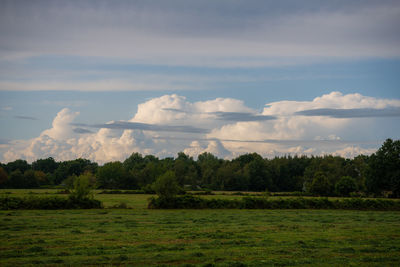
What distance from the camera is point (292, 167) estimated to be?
13350 cm

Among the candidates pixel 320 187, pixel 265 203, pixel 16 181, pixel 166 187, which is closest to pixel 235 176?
pixel 320 187

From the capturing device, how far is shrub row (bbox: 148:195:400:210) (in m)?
49.0

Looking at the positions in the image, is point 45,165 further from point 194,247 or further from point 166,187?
point 194,247

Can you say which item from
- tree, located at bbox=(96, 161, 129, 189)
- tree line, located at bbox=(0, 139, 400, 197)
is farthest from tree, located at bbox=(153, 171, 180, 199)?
tree, located at bbox=(96, 161, 129, 189)

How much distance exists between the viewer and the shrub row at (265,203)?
49.0 metres

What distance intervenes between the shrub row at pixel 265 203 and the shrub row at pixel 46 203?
26.5ft

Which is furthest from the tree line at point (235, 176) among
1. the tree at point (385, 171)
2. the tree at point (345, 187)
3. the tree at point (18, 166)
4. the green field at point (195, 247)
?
the green field at point (195, 247)

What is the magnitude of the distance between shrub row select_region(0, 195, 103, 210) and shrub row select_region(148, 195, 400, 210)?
318 inches

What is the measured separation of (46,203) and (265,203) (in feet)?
94.3

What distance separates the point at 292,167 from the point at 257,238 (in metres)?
116

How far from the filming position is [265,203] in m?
51.2

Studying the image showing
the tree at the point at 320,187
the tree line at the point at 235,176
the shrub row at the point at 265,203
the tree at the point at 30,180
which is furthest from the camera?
the tree at the point at 30,180

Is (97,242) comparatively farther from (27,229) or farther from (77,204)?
(77,204)

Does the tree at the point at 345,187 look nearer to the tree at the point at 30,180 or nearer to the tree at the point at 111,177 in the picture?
the tree at the point at 111,177
